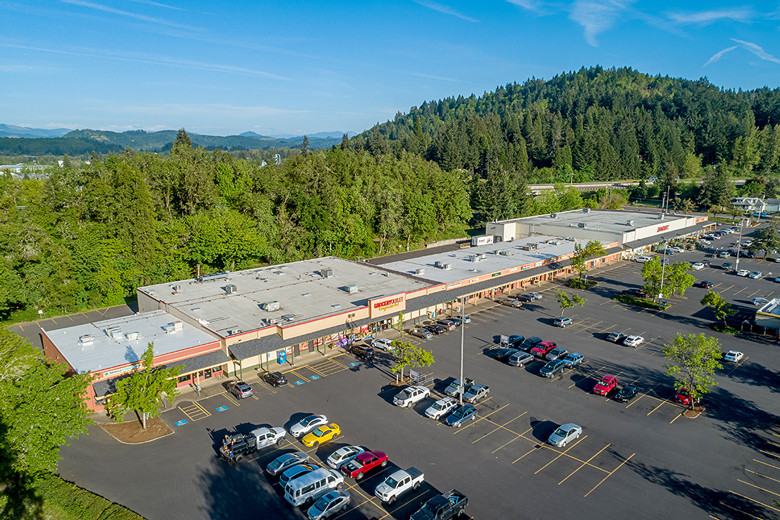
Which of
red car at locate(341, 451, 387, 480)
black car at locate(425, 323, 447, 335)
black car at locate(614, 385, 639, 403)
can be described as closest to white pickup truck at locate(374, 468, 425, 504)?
red car at locate(341, 451, 387, 480)

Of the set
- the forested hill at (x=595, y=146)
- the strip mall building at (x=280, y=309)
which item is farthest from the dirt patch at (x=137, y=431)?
the forested hill at (x=595, y=146)

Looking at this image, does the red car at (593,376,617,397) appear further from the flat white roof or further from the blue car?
the flat white roof

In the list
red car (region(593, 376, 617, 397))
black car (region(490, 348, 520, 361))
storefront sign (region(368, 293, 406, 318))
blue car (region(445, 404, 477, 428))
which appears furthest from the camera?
storefront sign (region(368, 293, 406, 318))

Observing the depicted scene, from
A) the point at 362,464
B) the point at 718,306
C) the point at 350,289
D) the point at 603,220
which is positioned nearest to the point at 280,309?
the point at 350,289

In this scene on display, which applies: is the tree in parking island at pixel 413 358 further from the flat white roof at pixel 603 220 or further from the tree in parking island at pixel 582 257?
the flat white roof at pixel 603 220

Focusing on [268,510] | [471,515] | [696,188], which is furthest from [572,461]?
[696,188]

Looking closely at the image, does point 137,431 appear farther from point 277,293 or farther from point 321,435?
point 277,293
